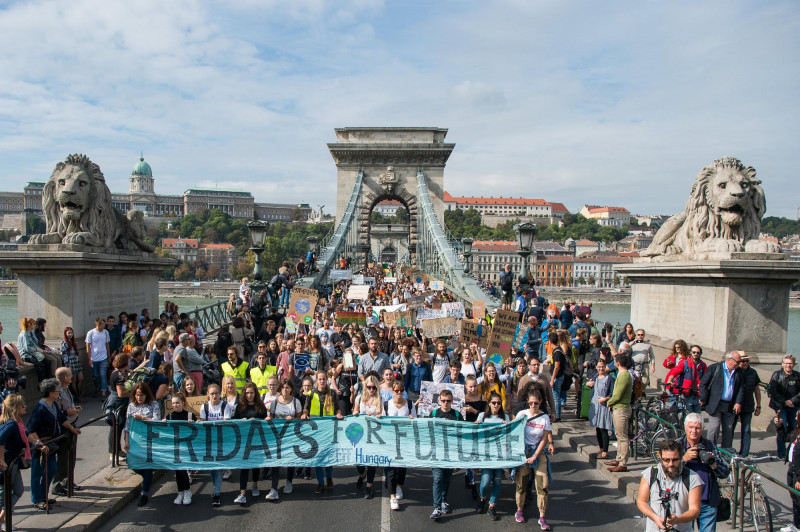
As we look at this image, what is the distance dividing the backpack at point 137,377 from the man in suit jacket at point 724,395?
273 inches

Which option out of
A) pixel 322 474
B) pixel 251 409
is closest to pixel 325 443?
pixel 322 474

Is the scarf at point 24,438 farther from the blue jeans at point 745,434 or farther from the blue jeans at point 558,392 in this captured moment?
the blue jeans at point 745,434

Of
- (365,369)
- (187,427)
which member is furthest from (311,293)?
(187,427)

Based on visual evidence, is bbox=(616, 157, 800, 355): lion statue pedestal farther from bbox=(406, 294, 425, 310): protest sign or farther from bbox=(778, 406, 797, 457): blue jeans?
bbox=(406, 294, 425, 310): protest sign

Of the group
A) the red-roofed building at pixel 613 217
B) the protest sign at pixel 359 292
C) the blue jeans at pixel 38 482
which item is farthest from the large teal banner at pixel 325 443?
the red-roofed building at pixel 613 217

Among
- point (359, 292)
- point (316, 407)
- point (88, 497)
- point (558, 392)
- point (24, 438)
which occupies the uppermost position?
point (359, 292)

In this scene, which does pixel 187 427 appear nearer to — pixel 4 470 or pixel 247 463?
pixel 247 463

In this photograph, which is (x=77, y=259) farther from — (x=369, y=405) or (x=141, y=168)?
(x=141, y=168)

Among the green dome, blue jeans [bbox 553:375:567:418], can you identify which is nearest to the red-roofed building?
the green dome

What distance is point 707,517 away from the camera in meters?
4.57

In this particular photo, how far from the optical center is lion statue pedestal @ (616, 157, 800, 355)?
9.05 m

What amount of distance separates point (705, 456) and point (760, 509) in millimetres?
1736

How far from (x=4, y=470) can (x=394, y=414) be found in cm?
376

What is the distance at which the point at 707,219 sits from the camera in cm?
1006
